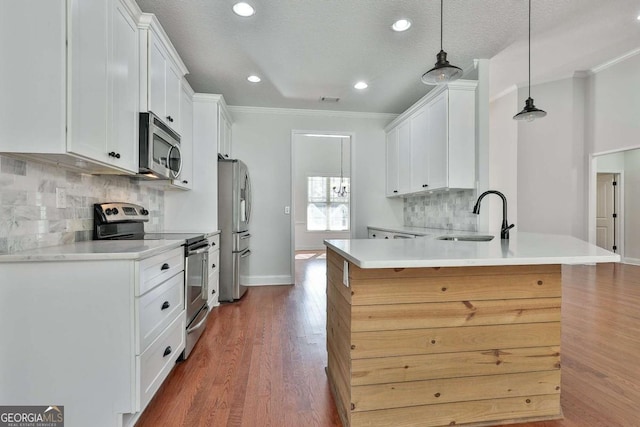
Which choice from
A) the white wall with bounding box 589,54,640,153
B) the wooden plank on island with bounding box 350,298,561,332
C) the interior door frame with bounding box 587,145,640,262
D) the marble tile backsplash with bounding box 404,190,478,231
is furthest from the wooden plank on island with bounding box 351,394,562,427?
the white wall with bounding box 589,54,640,153

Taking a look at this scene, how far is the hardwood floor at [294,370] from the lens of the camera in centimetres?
164

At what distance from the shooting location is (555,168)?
5.54 m

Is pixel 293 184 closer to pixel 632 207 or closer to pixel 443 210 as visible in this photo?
pixel 443 210

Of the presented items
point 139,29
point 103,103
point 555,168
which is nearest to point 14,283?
point 103,103

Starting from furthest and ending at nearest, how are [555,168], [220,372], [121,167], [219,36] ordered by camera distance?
[555,168]
[219,36]
[220,372]
[121,167]

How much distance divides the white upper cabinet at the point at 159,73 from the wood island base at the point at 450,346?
2.01m

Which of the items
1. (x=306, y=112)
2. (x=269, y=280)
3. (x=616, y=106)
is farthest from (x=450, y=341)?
(x=616, y=106)

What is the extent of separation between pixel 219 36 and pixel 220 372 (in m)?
2.71

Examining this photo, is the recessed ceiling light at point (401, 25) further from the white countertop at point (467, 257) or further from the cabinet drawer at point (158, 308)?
the cabinet drawer at point (158, 308)

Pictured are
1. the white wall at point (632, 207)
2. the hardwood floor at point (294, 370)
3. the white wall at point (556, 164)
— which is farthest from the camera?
the white wall at point (632, 207)

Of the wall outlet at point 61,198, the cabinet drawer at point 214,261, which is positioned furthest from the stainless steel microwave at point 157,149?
the cabinet drawer at point 214,261

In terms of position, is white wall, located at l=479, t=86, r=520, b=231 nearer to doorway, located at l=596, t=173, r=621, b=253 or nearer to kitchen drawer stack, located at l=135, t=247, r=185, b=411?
doorway, located at l=596, t=173, r=621, b=253

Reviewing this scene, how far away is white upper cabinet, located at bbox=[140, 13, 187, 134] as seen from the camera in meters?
2.23

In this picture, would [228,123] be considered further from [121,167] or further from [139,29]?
[121,167]
